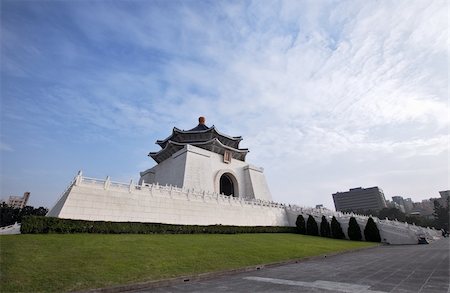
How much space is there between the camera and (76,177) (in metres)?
15.7

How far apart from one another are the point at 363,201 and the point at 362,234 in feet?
267

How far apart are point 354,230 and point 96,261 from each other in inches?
1013

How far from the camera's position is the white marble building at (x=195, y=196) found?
52.5 feet

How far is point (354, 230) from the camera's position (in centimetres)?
2614

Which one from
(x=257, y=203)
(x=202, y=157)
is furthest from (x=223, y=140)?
(x=257, y=203)

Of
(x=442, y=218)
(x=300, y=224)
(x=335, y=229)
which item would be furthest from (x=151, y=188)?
(x=442, y=218)

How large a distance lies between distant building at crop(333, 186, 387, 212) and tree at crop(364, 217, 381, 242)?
74.1 metres

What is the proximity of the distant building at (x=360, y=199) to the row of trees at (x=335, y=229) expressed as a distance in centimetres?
7437

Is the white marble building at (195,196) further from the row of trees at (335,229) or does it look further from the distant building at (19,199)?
the distant building at (19,199)

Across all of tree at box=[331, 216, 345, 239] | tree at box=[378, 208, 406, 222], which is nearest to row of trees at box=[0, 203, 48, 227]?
tree at box=[331, 216, 345, 239]

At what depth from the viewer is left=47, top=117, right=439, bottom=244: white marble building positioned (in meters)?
16.0

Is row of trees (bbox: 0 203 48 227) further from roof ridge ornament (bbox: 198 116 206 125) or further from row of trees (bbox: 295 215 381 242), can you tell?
row of trees (bbox: 295 215 381 242)

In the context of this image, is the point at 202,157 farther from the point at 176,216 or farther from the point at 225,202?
the point at 176,216

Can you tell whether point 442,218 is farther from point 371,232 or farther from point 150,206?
point 150,206
